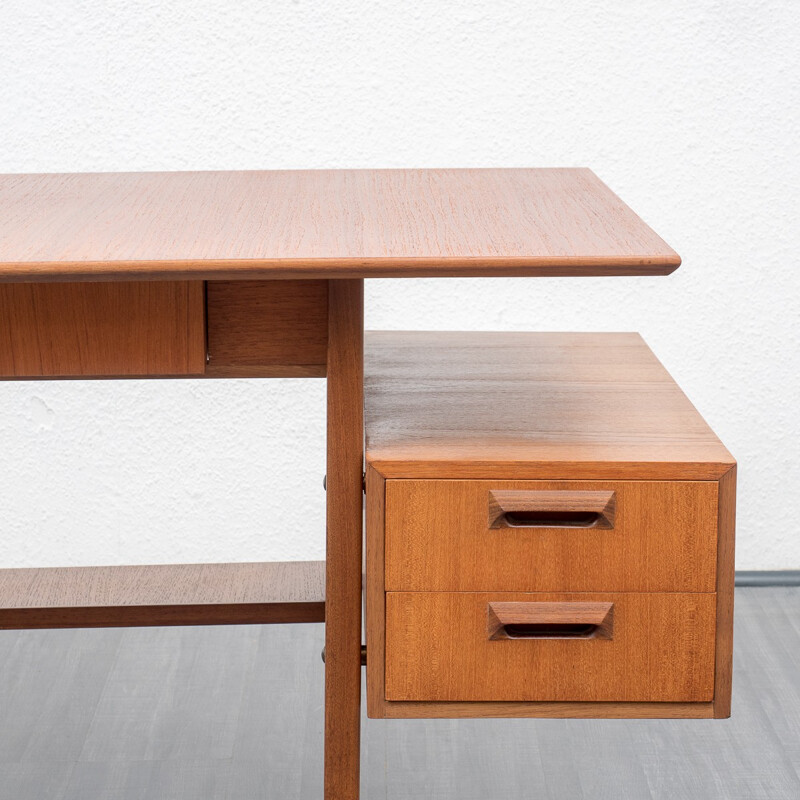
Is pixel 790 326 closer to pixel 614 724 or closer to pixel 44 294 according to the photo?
pixel 614 724

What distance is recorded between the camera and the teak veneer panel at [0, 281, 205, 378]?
1.31m

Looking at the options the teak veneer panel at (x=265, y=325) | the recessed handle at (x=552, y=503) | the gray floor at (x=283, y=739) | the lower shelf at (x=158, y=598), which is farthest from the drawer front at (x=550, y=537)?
the gray floor at (x=283, y=739)

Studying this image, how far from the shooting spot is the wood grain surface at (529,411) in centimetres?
132

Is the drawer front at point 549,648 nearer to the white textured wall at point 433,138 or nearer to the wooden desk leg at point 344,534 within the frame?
the wooden desk leg at point 344,534

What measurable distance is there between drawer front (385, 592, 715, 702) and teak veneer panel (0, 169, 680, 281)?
40 centimetres

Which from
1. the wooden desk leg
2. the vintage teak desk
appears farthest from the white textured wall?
the wooden desk leg

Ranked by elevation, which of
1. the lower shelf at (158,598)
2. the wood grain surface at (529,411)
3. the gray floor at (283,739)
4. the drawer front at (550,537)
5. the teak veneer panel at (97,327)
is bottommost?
the gray floor at (283,739)

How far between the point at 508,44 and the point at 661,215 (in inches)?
17.7

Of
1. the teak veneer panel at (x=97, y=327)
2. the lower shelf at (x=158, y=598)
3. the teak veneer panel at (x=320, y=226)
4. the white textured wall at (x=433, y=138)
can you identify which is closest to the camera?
the teak veneer panel at (x=320, y=226)

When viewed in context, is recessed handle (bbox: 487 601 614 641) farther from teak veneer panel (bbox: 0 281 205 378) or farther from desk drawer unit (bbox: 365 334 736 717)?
teak veneer panel (bbox: 0 281 205 378)

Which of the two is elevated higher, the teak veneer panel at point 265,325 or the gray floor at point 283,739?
the teak veneer panel at point 265,325

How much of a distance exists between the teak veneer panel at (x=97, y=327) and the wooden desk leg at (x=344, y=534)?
16 cm

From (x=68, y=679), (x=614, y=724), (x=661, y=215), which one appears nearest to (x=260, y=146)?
(x=661, y=215)

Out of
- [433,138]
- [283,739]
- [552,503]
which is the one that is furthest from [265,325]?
[433,138]
